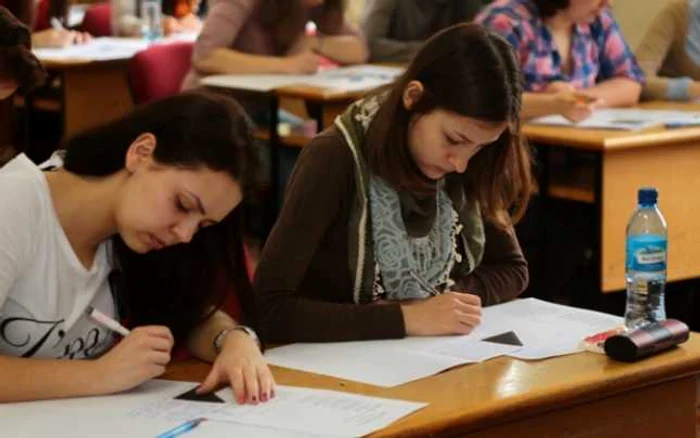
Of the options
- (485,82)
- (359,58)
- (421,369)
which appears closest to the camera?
(421,369)

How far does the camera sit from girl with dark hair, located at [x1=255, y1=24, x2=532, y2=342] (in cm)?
217

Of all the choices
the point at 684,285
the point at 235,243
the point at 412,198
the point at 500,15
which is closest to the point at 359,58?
the point at 500,15

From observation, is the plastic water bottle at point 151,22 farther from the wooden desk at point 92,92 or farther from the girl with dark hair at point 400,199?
the girl with dark hair at point 400,199

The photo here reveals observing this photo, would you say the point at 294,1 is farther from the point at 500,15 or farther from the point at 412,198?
the point at 412,198

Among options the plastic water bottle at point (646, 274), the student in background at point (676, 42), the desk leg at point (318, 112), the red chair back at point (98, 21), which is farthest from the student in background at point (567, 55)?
the red chair back at point (98, 21)

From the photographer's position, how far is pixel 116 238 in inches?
78.0

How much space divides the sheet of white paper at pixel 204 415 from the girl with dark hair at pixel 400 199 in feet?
1.18

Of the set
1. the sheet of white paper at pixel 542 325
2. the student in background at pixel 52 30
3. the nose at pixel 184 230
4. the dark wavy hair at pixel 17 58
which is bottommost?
the student in background at pixel 52 30

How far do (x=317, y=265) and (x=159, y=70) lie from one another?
2.51 m

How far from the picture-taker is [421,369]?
1.96 metres

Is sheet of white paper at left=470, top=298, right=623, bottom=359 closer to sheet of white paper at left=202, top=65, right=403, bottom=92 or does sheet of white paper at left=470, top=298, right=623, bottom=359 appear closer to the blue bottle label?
the blue bottle label

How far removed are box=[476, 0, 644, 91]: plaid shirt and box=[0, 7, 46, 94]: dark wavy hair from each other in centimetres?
171

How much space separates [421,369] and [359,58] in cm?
337

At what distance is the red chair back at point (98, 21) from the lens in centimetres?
639
